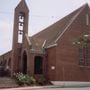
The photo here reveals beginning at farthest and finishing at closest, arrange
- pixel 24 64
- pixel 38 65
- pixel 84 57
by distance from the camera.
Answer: pixel 24 64, pixel 38 65, pixel 84 57

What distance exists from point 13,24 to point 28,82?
1134cm

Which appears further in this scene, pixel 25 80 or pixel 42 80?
pixel 42 80

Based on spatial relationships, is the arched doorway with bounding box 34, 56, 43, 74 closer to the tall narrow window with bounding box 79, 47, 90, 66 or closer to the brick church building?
the brick church building

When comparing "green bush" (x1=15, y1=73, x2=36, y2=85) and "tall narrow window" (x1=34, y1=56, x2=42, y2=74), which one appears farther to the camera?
"tall narrow window" (x1=34, y1=56, x2=42, y2=74)

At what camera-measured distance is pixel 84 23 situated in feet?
117

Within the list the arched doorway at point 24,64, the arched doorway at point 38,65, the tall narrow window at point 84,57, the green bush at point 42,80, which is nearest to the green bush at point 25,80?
the green bush at point 42,80

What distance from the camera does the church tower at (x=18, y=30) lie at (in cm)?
3897

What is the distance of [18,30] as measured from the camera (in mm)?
39469

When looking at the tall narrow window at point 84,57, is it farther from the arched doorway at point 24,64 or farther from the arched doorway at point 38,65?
the arched doorway at point 24,64

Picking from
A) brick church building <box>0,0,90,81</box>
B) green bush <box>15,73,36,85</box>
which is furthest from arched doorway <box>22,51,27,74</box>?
green bush <box>15,73,36,85</box>

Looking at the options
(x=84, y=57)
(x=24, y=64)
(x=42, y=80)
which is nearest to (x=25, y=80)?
(x=42, y=80)

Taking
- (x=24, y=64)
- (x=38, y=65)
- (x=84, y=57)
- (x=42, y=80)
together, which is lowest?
(x=42, y=80)

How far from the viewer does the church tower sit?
128ft

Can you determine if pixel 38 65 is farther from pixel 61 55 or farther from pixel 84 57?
pixel 84 57
